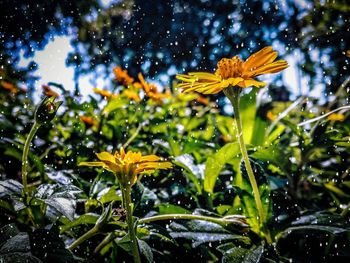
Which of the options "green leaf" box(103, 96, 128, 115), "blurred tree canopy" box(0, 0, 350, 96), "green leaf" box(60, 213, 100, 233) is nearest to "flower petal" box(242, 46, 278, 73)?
"green leaf" box(60, 213, 100, 233)

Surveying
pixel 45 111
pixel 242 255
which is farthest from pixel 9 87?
pixel 242 255

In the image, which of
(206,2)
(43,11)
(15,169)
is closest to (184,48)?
(206,2)

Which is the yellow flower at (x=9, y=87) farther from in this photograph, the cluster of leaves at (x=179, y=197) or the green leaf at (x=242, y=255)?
the green leaf at (x=242, y=255)

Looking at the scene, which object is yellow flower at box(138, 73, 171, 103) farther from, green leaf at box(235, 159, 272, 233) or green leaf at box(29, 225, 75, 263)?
green leaf at box(29, 225, 75, 263)

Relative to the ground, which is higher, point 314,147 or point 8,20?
point 8,20

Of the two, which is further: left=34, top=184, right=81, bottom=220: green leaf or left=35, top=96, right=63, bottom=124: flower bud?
left=35, top=96, right=63, bottom=124: flower bud

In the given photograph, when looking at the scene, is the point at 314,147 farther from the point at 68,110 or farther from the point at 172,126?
the point at 68,110

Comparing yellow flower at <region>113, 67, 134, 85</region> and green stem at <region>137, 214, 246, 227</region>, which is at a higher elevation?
yellow flower at <region>113, 67, 134, 85</region>

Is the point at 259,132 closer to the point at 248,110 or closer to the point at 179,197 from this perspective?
the point at 248,110
